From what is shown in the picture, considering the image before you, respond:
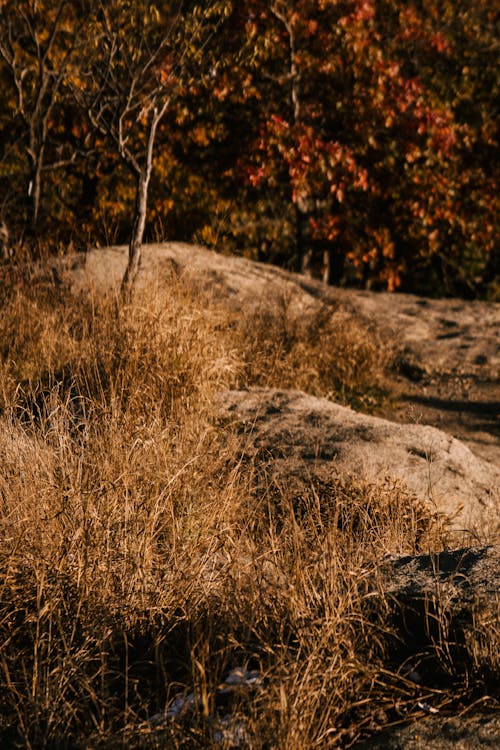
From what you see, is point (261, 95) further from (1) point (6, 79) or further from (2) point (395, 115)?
(1) point (6, 79)

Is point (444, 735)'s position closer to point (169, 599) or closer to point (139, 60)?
point (169, 599)

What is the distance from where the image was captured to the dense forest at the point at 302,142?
9281 millimetres

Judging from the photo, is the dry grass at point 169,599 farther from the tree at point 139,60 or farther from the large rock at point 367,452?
the tree at point 139,60

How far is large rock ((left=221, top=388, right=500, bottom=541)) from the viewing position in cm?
411

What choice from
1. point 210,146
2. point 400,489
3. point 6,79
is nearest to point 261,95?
point 210,146

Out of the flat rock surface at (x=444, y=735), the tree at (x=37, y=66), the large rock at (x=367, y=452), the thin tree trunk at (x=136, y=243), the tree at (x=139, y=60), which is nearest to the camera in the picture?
the flat rock surface at (x=444, y=735)

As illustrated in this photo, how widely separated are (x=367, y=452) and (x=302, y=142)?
19.0ft

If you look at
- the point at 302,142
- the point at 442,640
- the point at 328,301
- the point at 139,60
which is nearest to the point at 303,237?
the point at 302,142

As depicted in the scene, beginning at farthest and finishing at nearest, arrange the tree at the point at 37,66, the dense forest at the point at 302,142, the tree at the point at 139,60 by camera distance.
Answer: the dense forest at the point at 302,142 → the tree at the point at 37,66 → the tree at the point at 139,60

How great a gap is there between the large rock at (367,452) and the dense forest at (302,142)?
4378 millimetres

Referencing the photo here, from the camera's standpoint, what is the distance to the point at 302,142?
912 cm

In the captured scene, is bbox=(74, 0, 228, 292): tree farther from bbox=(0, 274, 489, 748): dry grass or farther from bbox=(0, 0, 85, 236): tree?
bbox=(0, 274, 489, 748): dry grass

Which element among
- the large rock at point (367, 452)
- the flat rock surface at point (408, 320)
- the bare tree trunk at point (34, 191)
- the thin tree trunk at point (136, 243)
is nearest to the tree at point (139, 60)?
the thin tree trunk at point (136, 243)

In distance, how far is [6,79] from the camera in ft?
31.1
